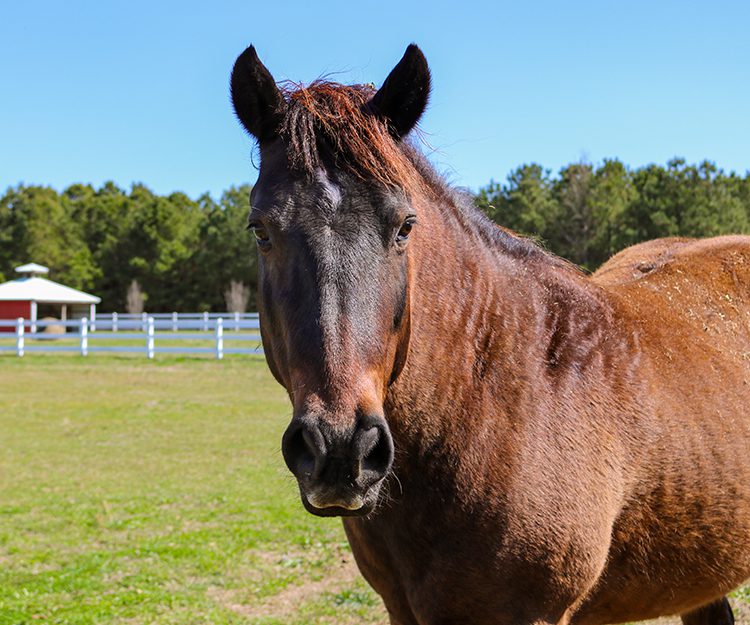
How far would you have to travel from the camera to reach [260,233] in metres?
2.39

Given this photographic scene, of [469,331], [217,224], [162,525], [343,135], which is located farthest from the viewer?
[217,224]

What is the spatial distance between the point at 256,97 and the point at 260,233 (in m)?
0.50

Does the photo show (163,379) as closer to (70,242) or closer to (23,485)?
(23,485)

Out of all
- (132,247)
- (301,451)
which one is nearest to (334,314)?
(301,451)

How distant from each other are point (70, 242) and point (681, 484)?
65.9 metres

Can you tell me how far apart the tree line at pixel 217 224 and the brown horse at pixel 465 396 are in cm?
3613

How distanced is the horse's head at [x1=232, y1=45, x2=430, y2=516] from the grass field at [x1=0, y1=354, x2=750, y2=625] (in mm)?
760

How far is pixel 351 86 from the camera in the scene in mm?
2570

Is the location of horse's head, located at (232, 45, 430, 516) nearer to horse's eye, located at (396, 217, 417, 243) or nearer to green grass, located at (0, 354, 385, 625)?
horse's eye, located at (396, 217, 417, 243)

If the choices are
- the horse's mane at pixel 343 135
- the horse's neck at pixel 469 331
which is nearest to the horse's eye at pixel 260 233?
the horse's mane at pixel 343 135

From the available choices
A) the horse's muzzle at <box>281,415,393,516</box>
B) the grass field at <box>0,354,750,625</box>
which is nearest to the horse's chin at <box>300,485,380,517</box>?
the horse's muzzle at <box>281,415,393,516</box>

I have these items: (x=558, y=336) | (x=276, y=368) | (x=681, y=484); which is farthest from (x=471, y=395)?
(x=681, y=484)

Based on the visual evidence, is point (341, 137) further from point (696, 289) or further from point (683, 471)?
point (696, 289)

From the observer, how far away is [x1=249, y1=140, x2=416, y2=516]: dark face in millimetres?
1924
